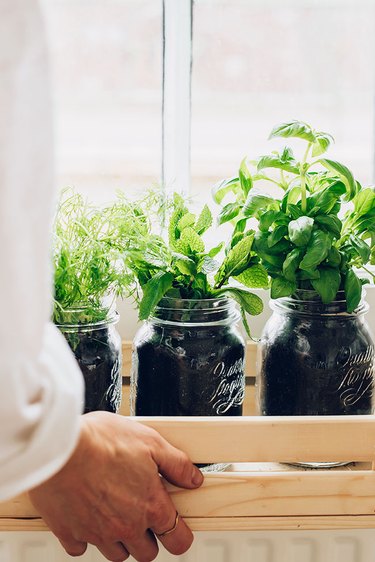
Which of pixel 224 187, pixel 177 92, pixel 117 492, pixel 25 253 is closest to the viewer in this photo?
pixel 25 253

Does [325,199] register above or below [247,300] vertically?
above

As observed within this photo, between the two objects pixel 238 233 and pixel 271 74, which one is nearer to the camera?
pixel 238 233

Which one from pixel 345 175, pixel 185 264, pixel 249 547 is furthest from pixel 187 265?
pixel 249 547

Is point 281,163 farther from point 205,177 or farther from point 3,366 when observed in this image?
point 3,366

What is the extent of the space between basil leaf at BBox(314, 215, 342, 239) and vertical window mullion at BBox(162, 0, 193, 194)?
0.39 metres

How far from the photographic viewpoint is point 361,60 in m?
1.33

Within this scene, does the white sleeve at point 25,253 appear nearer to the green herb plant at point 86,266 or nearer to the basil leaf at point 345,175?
the green herb plant at point 86,266

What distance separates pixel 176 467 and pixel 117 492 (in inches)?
2.8

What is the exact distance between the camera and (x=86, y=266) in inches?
36.5

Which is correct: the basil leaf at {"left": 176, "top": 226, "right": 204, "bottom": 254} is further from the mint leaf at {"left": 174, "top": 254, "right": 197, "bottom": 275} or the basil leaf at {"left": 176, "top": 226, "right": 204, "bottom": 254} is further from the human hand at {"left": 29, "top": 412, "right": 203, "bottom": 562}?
the human hand at {"left": 29, "top": 412, "right": 203, "bottom": 562}

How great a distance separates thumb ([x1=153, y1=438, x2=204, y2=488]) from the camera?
0.84 m

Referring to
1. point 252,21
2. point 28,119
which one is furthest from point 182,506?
point 252,21

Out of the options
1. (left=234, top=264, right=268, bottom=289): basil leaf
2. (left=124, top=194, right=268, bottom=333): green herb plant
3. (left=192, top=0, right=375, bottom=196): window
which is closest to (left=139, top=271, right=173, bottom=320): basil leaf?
(left=124, top=194, right=268, bottom=333): green herb plant

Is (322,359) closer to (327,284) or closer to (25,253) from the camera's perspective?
(327,284)
